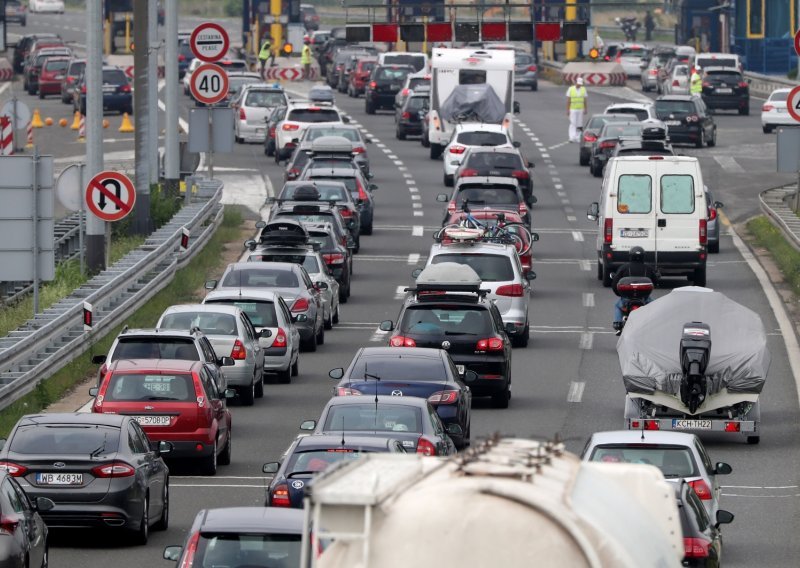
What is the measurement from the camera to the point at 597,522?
6.79 m

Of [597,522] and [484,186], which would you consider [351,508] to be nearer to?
[597,522]

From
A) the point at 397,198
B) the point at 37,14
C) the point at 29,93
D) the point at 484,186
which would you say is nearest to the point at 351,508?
the point at 484,186

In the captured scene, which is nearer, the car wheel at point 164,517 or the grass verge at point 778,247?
the car wheel at point 164,517

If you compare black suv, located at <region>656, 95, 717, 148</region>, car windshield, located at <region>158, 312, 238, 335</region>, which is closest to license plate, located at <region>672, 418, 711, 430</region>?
car windshield, located at <region>158, 312, 238, 335</region>

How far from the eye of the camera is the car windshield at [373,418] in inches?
770

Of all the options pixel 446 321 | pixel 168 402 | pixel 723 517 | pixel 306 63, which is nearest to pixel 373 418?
pixel 168 402

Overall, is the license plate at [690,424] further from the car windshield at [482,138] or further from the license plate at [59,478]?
the car windshield at [482,138]

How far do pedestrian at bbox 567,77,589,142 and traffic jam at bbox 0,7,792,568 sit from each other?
359cm

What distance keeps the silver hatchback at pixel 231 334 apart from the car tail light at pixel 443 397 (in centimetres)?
455

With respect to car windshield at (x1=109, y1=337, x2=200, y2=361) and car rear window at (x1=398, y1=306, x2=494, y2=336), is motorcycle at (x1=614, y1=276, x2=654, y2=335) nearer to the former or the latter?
car rear window at (x1=398, y1=306, x2=494, y2=336)

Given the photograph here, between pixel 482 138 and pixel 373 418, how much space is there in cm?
3296

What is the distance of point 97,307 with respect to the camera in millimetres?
29859

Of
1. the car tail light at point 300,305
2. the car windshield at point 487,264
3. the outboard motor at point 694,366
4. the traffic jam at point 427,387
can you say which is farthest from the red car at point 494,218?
the outboard motor at point 694,366

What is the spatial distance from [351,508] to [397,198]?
44666 mm
